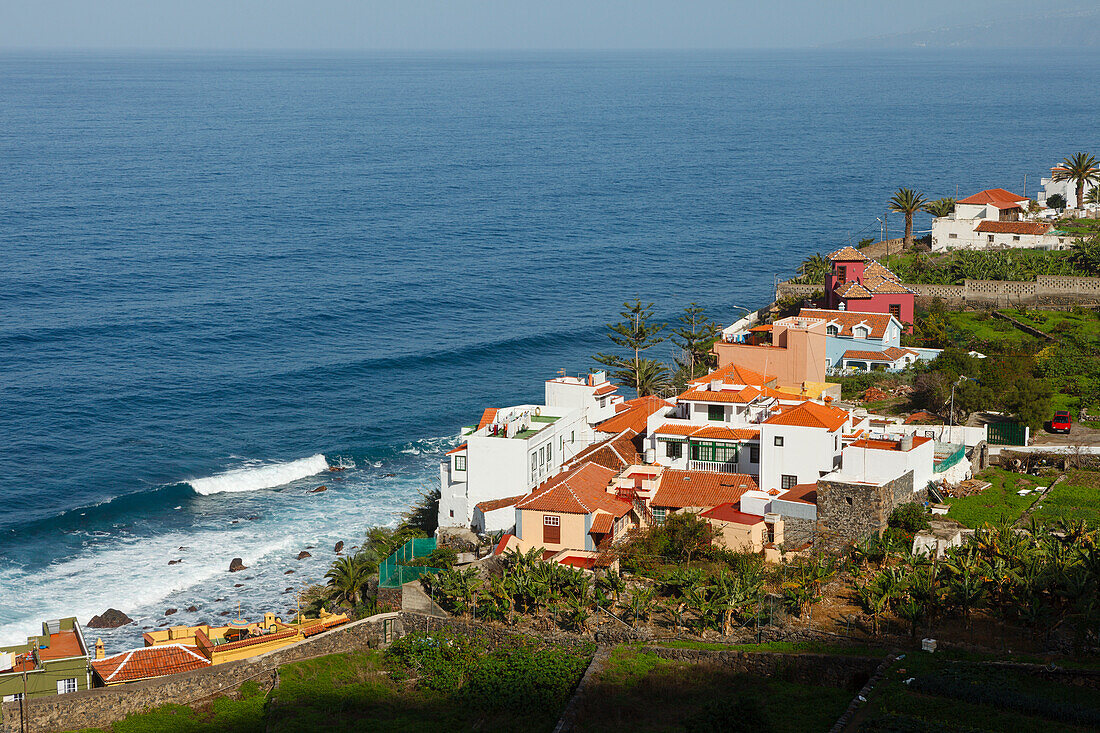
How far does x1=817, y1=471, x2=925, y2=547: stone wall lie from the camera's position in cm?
3906

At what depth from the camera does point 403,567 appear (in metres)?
40.1

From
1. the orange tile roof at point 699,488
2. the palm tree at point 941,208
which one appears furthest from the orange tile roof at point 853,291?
→ the orange tile roof at point 699,488

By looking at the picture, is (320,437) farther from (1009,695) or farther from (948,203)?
(948,203)

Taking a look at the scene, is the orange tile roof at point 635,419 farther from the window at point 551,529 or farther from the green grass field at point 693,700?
the green grass field at point 693,700

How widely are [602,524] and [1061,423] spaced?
2189cm

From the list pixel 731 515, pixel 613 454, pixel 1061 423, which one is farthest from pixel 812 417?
pixel 1061 423

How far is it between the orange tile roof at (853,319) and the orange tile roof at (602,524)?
27021 millimetres

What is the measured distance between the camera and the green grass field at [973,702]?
26.0 m

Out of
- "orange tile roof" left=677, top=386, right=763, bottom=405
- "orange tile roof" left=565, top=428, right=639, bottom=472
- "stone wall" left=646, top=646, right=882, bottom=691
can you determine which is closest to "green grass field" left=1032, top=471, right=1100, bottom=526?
"stone wall" left=646, top=646, right=882, bottom=691

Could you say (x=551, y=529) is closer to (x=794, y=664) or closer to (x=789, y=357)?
(x=794, y=664)

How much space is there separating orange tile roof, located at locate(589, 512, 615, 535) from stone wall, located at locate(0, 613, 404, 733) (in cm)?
962

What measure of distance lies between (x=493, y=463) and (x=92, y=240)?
76.7 metres

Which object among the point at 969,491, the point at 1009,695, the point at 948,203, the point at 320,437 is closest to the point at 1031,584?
the point at 1009,695

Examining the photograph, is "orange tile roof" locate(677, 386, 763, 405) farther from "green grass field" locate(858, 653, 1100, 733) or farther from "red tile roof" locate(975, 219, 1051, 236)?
"red tile roof" locate(975, 219, 1051, 236)
